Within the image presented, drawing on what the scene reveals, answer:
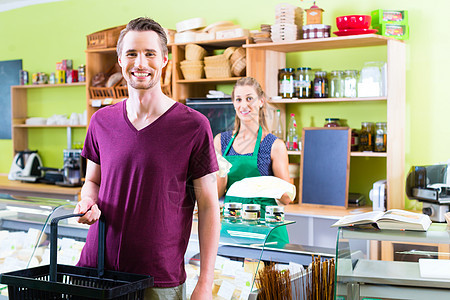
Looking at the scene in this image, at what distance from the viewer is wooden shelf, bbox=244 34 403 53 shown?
3693 millimetres

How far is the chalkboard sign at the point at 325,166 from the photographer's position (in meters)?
3.79

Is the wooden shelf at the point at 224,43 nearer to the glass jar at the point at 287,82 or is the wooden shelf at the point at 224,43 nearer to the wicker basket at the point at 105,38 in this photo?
the glass jar at the point at 287,82

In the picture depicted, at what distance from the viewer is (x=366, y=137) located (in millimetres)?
3844

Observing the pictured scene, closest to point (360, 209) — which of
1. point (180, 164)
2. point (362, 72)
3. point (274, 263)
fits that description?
point (362, 72)

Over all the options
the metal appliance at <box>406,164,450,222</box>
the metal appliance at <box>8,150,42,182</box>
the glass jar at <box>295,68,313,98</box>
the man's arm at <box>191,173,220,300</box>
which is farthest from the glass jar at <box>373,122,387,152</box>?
the metal appliance at <box>8,150,42,182</box>

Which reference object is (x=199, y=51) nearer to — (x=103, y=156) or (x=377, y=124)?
(x=377, y=124)

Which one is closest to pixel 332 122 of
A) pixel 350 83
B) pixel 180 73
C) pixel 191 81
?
pixel 350 83

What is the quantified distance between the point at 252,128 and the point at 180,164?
1611mm

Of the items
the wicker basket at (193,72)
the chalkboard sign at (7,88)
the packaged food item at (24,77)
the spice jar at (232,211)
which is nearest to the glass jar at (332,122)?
the wicker basket at (193,72)

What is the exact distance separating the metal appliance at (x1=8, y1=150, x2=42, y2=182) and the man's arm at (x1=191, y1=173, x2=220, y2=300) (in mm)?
4262

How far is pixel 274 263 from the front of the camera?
1.89 m

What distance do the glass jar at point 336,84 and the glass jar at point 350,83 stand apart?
0.15 feet

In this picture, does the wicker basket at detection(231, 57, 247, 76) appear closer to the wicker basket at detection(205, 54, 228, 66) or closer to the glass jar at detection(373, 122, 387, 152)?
the wicker basket at detection(205, 54, 228, 66)

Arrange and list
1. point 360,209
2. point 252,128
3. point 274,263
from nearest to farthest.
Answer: point 274,263, point 252,128, point 360,209
